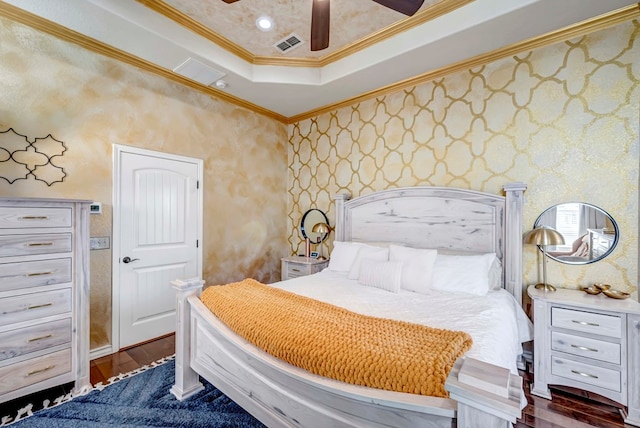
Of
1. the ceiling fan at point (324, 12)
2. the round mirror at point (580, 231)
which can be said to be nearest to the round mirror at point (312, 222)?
the ceiling fan at point (324, 12)

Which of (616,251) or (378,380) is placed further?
(616,251)

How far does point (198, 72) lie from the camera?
9.50ft

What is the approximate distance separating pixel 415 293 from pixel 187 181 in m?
2.64

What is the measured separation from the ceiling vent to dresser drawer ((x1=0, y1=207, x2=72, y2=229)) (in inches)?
66.5

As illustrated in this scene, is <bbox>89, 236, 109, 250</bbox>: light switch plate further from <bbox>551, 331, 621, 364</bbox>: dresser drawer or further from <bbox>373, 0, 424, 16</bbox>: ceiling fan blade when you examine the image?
<bbox>551, 331, 621, 364</bbox>: dresser drawer

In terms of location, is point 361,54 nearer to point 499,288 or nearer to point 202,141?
point 202,141

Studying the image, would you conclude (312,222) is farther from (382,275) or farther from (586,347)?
(586,347)

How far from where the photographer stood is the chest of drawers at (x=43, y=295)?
1.79 m

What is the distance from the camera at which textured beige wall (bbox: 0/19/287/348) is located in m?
2.23

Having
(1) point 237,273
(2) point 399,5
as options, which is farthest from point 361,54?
(1) point 237,273

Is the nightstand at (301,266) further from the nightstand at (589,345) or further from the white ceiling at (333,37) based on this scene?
the nightstand at (589,345)

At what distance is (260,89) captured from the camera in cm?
331

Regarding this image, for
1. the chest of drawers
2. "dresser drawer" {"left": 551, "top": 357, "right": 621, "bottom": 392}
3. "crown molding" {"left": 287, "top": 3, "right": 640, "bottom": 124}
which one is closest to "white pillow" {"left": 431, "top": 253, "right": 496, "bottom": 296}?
"dresser drawer" {"left": 551, "top": 357, "right": 621, "bottom": 392}

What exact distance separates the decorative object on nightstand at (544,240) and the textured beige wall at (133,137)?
3.06 meters
